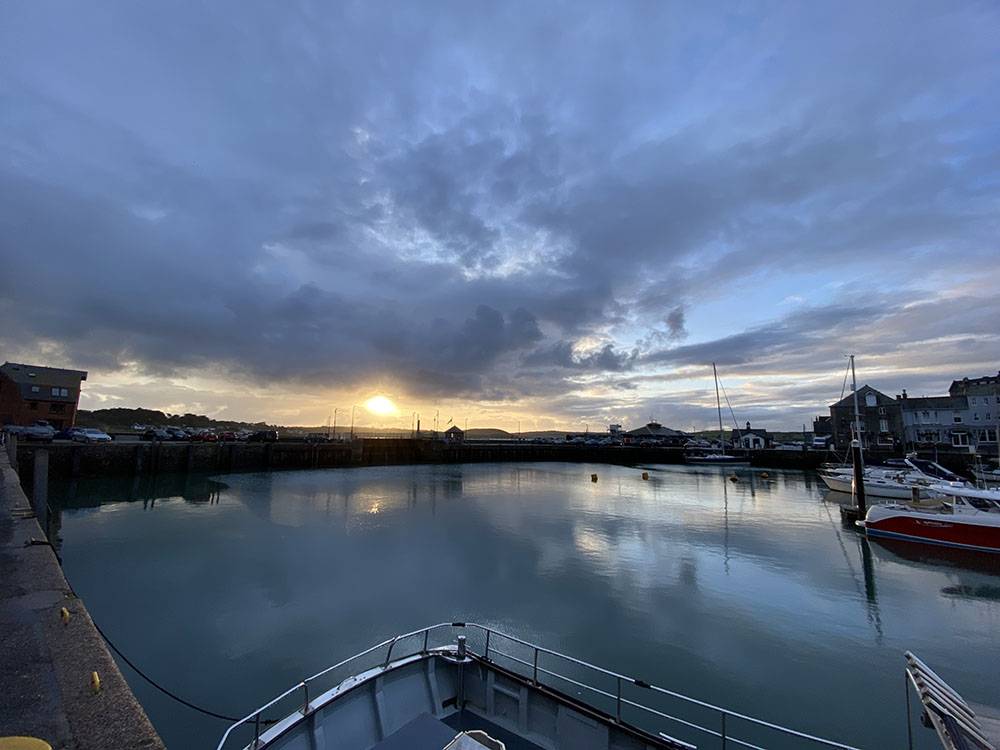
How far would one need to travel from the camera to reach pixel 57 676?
526 centimetres

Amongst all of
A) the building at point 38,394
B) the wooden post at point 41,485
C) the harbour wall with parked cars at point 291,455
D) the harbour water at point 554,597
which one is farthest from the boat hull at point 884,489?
the building at point 38,394

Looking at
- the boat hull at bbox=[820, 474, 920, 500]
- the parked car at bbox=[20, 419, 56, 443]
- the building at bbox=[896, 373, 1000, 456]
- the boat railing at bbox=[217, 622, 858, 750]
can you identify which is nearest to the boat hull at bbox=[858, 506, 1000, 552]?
the boat hull at bbox=[820, 474, 920, 500]

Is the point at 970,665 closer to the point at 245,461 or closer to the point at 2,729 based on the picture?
the point at 2,729

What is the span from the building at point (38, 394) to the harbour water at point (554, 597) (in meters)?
39.7

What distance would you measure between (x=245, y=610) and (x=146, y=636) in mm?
2807

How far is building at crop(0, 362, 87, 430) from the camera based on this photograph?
5997 centimetres

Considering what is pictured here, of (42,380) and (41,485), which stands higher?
(42,380)

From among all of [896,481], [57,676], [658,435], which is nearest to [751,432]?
[658,435]

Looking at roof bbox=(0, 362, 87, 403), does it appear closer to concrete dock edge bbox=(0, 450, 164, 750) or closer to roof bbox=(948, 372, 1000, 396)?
concrete dock edge bbox=(0, 450, 164, 750)

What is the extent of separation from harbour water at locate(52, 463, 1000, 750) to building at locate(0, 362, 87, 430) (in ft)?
130

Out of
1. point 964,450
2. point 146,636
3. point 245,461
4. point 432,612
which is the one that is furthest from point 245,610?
point 964,450

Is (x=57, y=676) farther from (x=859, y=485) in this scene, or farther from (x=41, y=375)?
(x=41, y=375)

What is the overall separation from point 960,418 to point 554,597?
84306mm

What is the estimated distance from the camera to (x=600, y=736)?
22.4ft
